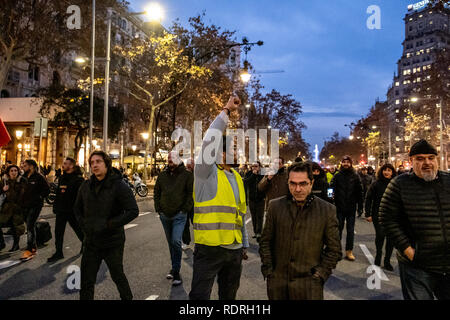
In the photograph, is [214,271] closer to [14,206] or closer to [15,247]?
[14,206]

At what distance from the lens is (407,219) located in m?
3.39

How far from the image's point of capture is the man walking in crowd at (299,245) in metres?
2.92

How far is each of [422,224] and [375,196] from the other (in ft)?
14.6

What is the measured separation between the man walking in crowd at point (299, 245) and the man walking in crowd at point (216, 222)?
403 mm

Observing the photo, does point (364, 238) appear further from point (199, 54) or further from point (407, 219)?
point (199, 54)

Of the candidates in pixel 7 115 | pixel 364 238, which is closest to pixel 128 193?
pixel 364 238

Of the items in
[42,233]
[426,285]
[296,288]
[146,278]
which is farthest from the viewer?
[42,233]

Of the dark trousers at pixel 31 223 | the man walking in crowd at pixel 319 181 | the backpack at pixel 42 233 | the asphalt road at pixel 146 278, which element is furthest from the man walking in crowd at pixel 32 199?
the man walking in crowd at pixel 319 181

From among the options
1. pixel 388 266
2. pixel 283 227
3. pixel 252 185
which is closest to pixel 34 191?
pixel 252 185

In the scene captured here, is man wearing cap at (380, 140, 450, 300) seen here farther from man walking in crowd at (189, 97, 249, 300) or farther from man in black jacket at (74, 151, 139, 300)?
man in black jacket at (74, 151, 139, 300)

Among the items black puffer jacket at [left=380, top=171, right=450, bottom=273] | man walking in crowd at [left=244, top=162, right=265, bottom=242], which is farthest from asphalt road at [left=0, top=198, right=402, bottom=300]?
black puffer jacket at [left=380, top=171, right=450, bottom=273]

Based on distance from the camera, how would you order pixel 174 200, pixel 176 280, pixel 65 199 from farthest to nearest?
pixel 65 199, pixel 174 200, pixel 176 280

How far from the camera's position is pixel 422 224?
10.6 ft

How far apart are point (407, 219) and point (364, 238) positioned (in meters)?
7.07
